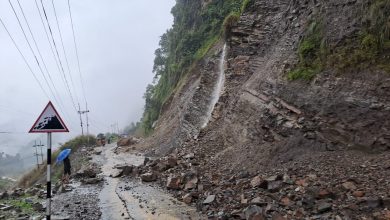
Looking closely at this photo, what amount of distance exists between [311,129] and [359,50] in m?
2.84

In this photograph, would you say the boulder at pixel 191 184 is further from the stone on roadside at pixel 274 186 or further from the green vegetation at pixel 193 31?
the green vegetation at pixel 193 31

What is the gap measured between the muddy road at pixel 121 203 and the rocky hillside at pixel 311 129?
768 mm

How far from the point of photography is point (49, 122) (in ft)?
29.8

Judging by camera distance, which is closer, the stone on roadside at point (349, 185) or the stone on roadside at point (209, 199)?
the stone on roadside at point (349, 185)

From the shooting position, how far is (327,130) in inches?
416

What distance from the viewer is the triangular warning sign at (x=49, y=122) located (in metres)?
8.91

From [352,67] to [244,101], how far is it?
626cm

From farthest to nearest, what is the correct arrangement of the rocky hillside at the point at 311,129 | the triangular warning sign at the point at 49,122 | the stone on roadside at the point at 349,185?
1. the triangular warning sign at the point at 49,122
2. the rocky hillside at the point at 311,129
3. the stone on roadside at the point at 349,185

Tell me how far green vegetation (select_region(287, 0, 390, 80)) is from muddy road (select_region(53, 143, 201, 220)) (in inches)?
254

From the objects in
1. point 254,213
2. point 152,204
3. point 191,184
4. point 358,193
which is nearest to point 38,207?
point 152,204

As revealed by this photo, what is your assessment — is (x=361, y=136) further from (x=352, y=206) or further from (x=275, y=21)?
(x=275, y=21)

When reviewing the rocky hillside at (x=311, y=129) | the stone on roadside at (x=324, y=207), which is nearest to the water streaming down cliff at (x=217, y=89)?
the rocky hillside at (x=311, y=129)

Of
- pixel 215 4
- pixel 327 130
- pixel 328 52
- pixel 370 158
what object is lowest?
pixel 370 158

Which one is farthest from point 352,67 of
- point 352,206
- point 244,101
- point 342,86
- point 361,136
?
point 244,101
